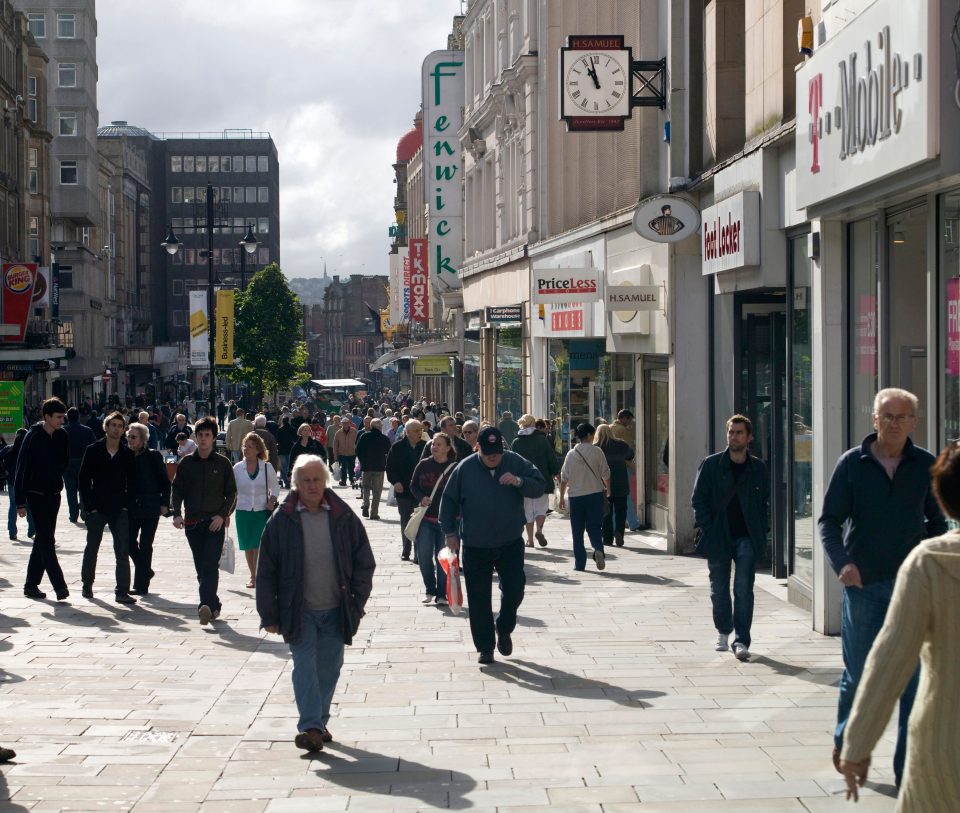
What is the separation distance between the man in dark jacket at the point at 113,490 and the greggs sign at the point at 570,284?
10.2 metres

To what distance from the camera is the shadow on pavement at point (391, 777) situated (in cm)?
695

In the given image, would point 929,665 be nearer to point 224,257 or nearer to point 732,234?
point 732,234

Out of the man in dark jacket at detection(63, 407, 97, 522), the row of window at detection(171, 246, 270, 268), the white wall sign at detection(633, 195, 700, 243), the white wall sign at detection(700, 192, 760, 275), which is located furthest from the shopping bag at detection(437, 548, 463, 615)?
the row of window at detection(171, 246, 270, 268)

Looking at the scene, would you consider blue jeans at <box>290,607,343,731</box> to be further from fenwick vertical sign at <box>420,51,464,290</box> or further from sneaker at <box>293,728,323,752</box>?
fenwick vertical sign at <box>420,51,464,290</box>

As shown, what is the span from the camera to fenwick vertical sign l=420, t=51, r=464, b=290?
42.2 meters

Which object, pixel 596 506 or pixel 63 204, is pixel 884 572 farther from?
pixel 63 204

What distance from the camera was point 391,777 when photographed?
288 inches

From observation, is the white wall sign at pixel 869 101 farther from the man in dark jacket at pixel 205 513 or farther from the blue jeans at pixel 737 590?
the man in dark jacket at pixel 205 513

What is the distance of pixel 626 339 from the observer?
2089 cm

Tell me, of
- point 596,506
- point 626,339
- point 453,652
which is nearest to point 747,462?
point 453,652

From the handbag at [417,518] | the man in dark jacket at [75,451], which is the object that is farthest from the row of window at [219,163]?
the handbag at [417,518]

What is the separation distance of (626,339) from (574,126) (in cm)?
293

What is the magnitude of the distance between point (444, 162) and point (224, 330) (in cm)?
2673

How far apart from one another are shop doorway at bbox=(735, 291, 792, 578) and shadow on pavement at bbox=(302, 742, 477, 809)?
7.06 meters
